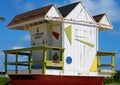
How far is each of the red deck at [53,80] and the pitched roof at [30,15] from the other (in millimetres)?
4120

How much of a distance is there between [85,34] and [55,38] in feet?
7.40

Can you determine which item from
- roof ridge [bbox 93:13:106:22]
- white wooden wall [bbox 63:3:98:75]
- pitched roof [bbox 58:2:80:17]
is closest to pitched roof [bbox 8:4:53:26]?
pitched roof [bbox 58:2:80:17]

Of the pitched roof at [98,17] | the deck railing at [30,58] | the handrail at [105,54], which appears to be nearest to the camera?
the deck railing at [30,58]

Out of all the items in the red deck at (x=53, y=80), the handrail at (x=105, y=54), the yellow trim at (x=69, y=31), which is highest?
the yellow trim at (x=69, y=31)

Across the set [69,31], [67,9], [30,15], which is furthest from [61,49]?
[30,15]

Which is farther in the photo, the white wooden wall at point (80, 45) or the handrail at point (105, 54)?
the handrail at point (105, 54)

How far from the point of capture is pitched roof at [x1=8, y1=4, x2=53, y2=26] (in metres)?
27.1

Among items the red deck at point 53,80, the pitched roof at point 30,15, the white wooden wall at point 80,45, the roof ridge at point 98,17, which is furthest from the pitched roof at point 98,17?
the pitched roof at point 30,15

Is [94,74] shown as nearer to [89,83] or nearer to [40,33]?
[89,83]

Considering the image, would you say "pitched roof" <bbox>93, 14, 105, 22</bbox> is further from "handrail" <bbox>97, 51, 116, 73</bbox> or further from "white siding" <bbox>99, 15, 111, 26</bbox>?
"handrail" <bbox>97, 51, 116, 73</bbox>

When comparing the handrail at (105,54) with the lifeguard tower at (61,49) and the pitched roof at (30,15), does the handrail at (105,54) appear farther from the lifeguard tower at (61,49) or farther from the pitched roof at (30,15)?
the pitched roof at (30,15)

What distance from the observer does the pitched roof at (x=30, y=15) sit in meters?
27.1

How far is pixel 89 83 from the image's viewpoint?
92.2ft

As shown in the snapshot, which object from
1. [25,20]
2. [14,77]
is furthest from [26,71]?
[25,20]
